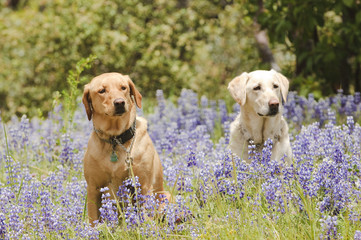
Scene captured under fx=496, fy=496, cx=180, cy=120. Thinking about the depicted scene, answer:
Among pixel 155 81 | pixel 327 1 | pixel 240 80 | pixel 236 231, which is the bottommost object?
pixel 155 81

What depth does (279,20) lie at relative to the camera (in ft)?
21.0

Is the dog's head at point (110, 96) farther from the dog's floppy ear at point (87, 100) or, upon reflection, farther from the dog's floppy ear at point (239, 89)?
the dog's floppy ear at point (239, 89)

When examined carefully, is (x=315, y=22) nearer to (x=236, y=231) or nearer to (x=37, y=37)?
(x=236, y=231)

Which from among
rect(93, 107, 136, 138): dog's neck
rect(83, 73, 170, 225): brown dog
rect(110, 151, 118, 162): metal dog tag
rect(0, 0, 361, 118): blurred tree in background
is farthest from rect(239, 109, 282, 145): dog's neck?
rect(0, 0, 361, 118): blurred tree in background

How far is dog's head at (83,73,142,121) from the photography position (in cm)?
343

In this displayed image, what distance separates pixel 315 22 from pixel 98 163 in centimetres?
377

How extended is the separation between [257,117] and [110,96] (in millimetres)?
1457

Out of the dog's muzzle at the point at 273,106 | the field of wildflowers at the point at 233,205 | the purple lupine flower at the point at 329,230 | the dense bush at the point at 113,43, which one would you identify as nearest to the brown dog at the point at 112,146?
the field of wildflowers at the point at 233,205

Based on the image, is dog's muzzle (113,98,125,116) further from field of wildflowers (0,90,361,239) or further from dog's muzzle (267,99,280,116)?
dog's muzzle (267,99,280,116)

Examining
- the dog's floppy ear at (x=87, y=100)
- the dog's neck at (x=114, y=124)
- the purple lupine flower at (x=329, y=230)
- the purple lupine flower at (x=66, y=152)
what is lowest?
the purple lupine flower at (x=66, y=152)

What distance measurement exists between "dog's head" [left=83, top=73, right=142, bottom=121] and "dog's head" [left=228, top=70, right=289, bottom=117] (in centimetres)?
106

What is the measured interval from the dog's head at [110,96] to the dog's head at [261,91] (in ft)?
3.48

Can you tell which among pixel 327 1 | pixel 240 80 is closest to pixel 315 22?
pixel 327 1

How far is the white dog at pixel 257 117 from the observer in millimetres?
4230
